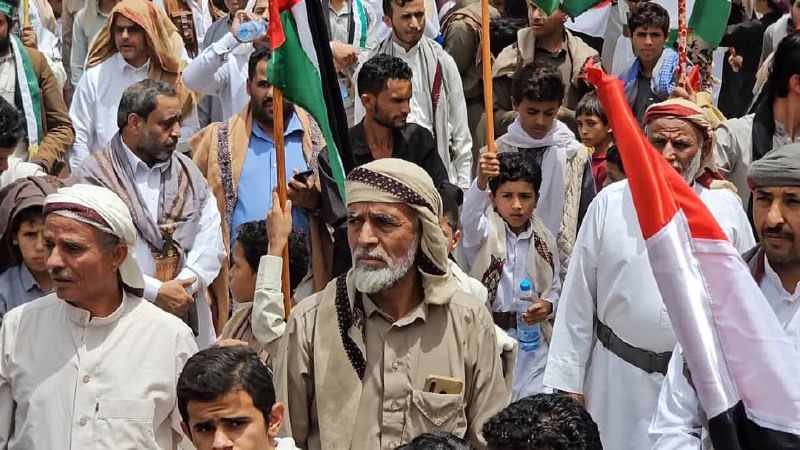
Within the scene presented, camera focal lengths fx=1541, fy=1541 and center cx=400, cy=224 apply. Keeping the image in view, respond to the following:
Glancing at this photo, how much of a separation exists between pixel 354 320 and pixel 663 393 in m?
1.23

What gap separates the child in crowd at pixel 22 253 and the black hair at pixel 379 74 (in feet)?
6.97

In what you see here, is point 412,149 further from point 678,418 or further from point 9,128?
point 678,418

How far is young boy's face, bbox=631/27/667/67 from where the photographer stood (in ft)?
34.3

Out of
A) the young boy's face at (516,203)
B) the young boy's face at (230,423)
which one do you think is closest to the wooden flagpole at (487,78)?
the young boy's face at (516,203)

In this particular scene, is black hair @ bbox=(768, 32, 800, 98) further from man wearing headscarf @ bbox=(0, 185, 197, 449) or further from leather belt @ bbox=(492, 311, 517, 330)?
man wearing headscarf @ bbox=(0, 185, 197, 449)

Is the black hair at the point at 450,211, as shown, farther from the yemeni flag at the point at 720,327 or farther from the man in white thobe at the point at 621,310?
the yemeni flag at the point at 720,327

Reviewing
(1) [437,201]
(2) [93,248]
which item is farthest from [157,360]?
(1) [437,201]

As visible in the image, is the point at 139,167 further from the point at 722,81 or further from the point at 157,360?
the point at 722,81

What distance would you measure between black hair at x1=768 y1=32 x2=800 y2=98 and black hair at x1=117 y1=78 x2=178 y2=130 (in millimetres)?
3003

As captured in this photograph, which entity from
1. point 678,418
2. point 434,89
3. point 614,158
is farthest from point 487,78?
point 678,418

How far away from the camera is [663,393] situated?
4.81 meters

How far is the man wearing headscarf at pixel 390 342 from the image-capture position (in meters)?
5.43

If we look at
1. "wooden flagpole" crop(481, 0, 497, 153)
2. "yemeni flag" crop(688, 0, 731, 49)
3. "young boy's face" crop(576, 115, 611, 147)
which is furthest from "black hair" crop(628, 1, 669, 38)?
"wooden flagpole" crop(481, 0, 497, 153)

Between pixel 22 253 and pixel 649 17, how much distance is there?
210 inches
